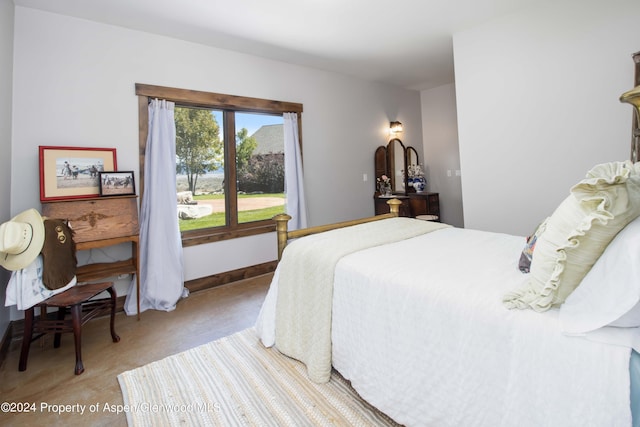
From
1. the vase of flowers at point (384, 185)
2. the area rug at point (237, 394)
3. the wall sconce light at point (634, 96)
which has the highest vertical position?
the vase of flowers at point (384, 185)

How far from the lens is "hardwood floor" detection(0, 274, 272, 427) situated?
1.67 meters

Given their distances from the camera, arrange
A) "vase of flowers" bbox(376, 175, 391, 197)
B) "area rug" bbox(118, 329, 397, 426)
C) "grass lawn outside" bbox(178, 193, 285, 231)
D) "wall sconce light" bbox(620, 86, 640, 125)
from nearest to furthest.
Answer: "wall sconce light" bbox(620, 86, 640, 125) < "area rug" bbox(118, 329, 397, 426) < "grass lawn outside" bbox(178, 193, 285, 231) < "vase of flowers" bbox(376, 175, 391, 197)

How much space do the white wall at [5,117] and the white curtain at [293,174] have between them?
2.48 metres

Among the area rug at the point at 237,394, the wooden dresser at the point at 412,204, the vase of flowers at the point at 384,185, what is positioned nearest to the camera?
the area rug at the point at 237,394

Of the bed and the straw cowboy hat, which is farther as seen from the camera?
the straw cowboy hat

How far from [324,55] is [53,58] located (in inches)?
104

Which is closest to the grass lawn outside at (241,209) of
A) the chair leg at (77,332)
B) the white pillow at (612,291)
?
the chair leg at (77,332)

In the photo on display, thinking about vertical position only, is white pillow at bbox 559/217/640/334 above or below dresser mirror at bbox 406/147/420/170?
below

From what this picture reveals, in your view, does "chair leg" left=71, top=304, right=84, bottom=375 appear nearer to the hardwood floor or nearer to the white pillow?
the hardwood floor

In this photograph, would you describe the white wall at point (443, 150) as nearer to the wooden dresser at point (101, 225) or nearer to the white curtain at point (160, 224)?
the white curtain at point (160, 224)

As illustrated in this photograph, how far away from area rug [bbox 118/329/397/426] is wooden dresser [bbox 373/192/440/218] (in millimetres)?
3268

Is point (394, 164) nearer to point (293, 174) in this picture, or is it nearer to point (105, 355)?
point (293, 174)

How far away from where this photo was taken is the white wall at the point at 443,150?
5309 mm

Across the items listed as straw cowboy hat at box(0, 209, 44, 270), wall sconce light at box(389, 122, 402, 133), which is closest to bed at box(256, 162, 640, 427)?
straw cowboy hat at box(0, 209, 44, 270)
